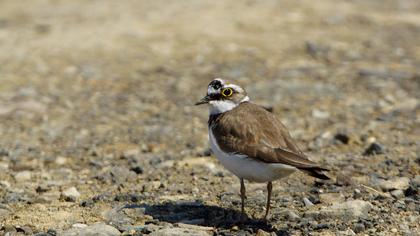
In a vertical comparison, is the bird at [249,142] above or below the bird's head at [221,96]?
below

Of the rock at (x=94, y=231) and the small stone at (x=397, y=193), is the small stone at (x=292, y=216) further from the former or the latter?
the rock at (x=94, y=231)

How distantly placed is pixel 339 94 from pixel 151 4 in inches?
330

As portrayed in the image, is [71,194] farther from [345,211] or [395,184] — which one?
[395,184]

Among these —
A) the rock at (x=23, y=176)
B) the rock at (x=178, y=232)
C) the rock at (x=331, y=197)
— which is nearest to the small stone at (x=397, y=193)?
the rock at (x=331, y=197)

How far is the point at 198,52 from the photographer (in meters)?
16.6

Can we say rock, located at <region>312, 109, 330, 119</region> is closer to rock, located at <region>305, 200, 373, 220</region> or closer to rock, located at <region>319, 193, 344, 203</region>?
rock, located at <region>319, 193, 344, 203</region>

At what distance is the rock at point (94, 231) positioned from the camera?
7.18 meters

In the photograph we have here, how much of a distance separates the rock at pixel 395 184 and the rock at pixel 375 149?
1.16 metres

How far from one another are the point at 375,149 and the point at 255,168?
3376 millimetres

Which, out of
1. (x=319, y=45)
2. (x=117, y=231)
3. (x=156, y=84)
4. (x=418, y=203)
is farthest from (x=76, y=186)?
(x=319, y=45)

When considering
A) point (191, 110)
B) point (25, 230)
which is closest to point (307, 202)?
point (25, 230)

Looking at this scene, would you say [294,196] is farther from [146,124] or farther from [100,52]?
[100,52]

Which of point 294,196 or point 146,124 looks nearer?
point 294,196

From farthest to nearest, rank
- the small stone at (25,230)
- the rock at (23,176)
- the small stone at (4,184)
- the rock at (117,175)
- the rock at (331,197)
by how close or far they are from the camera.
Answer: the rock at (23,176) < the rock at (117,175) < the small stone at (4,184) < the rock at (331,197) < the small stone at (25,230)
